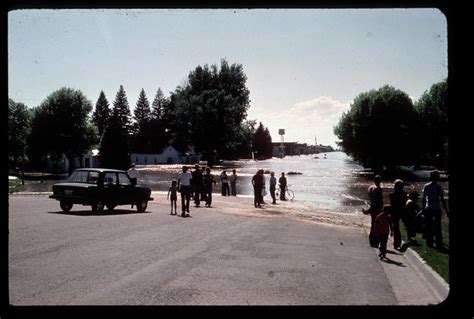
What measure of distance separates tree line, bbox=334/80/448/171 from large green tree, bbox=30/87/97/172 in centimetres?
4122

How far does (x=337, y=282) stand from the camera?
7.58 metres

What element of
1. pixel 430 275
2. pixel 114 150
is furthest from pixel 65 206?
pixel 114 150

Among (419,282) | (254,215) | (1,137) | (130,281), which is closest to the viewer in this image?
(1,137)

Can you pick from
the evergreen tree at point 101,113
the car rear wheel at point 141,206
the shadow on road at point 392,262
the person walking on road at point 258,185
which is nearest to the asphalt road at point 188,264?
the shadow on road at point 392,262

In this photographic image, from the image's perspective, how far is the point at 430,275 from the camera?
785 cm

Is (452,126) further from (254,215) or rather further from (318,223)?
(254,215)

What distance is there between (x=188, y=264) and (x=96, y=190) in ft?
31.4

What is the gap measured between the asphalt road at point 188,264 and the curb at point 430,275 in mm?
716

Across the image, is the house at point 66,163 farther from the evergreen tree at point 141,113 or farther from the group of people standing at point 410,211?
the group of people standing at point 410,211

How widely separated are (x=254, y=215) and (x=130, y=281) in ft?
38.5

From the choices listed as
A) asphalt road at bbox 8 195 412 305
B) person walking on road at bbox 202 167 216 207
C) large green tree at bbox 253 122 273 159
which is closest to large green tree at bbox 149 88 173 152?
large green tree at bbox 253 122 273 159

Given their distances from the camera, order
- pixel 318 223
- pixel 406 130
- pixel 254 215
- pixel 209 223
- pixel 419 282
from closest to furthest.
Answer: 1. pixel 419 282
2. pixel 209 223
3. pixel 318 223
4. pixel 254 215
5. pixel 406 130

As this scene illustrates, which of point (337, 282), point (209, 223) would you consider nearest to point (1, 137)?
point (337, 282)
